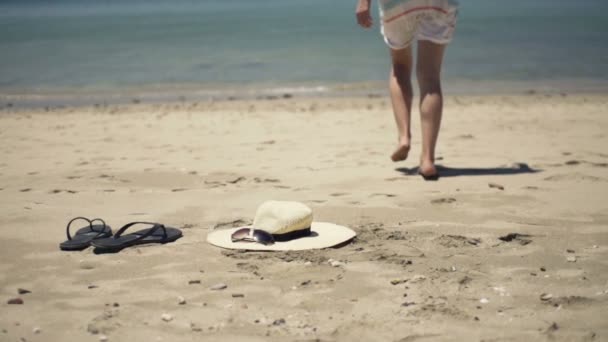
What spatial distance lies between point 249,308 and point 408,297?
561mm

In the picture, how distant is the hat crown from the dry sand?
0.17m

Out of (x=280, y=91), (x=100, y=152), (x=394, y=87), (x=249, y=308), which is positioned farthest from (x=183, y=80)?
(x=249, y=308)

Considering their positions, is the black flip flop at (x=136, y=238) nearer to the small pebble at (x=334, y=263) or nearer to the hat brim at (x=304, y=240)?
the hat brim at (x=304, y=240)

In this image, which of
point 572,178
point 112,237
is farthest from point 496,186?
point 112,237

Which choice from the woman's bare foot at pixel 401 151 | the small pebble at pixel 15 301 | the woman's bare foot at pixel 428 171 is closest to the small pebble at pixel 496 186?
the woman's bare foot at pixel 428 171

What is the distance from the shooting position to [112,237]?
11.3ft

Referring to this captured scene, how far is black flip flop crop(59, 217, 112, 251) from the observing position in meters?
3.33

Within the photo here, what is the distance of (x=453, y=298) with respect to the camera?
2701mm

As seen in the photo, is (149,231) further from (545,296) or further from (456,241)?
(545,296)

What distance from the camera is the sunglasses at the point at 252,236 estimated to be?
3326 mm

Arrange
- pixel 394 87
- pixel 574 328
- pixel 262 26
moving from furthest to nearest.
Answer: pixel 262 26 < pixel 394 87 < pixel 574 328

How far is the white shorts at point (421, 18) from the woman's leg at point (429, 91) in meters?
0.07

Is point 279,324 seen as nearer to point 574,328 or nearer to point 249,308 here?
point 249,308

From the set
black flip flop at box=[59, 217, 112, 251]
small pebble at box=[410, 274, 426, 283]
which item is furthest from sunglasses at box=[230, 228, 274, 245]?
small pebble at box=[410, 274, 426, 283]
